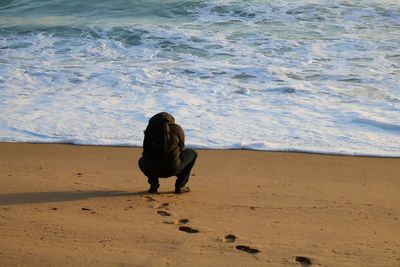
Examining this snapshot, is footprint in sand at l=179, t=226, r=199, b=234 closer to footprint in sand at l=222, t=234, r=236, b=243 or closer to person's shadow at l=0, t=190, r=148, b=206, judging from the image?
footprint in sand at l=222, t=234, r=236, b=243

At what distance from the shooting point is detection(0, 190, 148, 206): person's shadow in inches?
209

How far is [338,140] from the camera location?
779cm

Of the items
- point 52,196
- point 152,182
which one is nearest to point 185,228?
point 152,182

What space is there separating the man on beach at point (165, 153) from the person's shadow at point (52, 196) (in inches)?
9.6

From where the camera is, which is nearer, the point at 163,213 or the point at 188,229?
the point at 188,229

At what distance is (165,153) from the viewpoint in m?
5.45

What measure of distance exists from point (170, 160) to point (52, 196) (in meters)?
0.95

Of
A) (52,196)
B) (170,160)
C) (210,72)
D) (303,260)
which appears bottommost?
(210,72)

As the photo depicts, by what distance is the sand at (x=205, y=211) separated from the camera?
420 cm

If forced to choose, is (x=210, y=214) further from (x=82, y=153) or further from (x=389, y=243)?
(x=82, y=153)

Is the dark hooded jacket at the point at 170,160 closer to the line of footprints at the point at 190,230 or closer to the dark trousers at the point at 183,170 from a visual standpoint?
the dark trousers at the point at 183,170

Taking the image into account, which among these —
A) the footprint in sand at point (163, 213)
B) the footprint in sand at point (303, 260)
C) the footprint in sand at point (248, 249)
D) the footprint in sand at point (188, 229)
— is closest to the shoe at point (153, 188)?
the footprint in sand at point (163, 213)

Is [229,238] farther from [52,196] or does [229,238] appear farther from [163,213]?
[52,196]

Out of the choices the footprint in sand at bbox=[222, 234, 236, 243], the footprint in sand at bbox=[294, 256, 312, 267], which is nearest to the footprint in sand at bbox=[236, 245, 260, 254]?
the footprint in sand at bbox=[222, 234, 236, 243]
